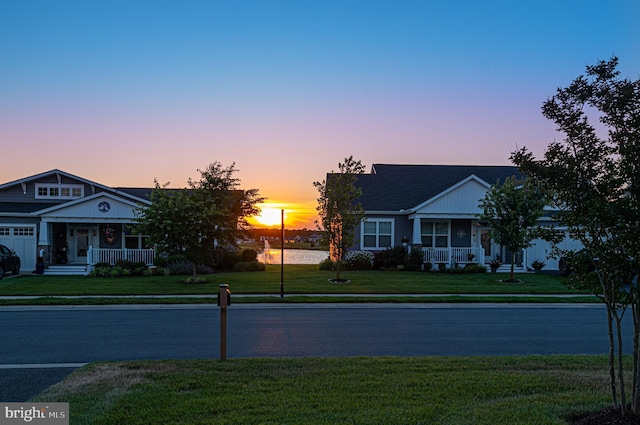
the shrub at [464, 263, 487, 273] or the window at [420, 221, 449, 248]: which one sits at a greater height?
the window at [420, 221, 449, 248]

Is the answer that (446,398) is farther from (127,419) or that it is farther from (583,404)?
(127,419)

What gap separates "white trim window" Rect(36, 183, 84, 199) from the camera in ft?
96.9

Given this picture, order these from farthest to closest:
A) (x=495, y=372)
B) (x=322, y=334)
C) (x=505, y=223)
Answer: (x=505, y=223), (x=322, y=334), (x=495, y=372)

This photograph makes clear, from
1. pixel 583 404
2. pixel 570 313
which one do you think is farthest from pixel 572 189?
pixel 570 313

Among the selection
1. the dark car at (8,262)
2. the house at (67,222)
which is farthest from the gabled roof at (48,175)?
the dark car at (8,262)

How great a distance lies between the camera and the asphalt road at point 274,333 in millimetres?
8500

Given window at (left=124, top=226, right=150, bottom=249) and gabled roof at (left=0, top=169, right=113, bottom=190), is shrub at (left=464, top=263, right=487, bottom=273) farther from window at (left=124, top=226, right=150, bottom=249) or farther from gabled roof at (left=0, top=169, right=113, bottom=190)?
gabled roof at (left=0, top=169, right=113, bottom=190)

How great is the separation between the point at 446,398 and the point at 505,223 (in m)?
18.6

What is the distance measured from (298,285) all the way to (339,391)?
14.0 m

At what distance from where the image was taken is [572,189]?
500 centimetres

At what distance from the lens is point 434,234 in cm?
2980

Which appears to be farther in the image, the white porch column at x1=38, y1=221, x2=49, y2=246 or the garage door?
the garage door

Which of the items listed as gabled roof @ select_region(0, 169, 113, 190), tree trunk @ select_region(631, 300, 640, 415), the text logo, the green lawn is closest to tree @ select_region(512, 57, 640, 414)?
tree trunk @ select_region(631, 300, 640, 415)

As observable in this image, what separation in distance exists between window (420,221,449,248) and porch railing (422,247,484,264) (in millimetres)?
1299
